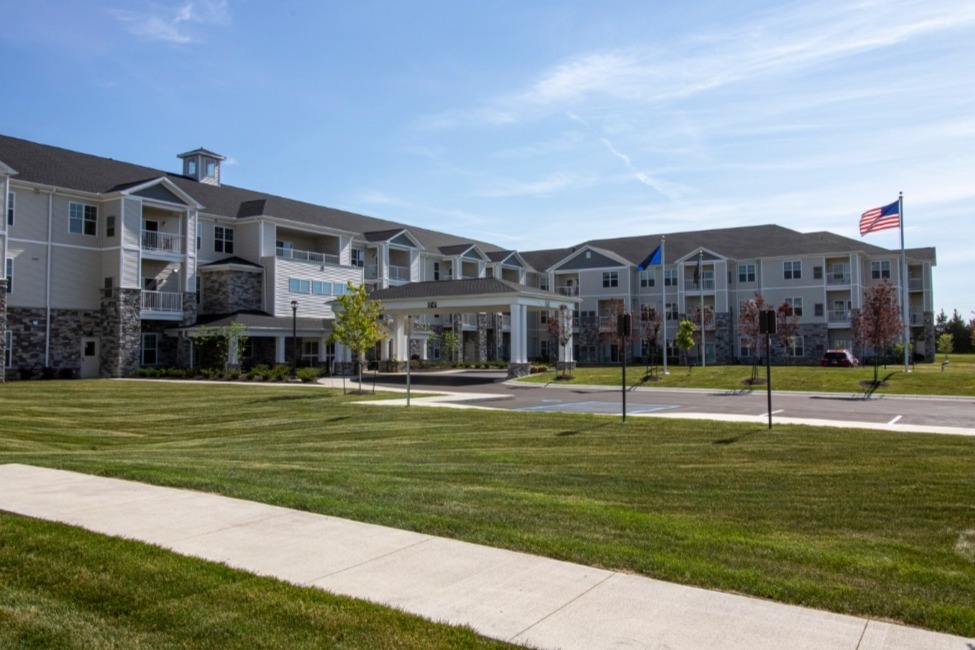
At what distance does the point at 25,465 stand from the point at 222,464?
2596mm

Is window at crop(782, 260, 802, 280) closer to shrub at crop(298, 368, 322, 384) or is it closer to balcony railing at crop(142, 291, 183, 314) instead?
shrub at crop(298, 368, 322, 384)

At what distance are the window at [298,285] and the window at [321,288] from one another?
436 millimetres

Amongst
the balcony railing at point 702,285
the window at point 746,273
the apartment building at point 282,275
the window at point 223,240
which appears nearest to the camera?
the apartment building at point 282,275

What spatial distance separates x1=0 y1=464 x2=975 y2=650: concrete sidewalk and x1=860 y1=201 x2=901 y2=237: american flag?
1519 inches

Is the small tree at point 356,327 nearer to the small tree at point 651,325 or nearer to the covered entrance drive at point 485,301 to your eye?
the covered entrance drive at point 485,301

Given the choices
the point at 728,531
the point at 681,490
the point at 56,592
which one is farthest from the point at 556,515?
the point at 56,592

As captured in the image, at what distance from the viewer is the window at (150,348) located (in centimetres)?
3997

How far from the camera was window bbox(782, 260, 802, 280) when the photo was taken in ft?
190

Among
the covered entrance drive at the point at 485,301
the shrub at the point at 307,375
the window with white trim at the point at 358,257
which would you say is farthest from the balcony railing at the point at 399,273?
the shrub at the point at 307,375

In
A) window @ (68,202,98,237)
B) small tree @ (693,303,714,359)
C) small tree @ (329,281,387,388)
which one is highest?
window @ (68,202,98,237)

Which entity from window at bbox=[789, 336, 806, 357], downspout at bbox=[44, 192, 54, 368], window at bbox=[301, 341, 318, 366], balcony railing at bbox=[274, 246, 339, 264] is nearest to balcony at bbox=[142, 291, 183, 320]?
downspout at bbox=[44, 192, 54, 368]

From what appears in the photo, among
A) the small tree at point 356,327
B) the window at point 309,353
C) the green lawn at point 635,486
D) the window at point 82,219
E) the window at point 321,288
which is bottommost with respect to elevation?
the green lawn at point 635,486

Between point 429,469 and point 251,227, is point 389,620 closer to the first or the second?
point 429,469

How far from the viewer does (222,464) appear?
35.6ft
